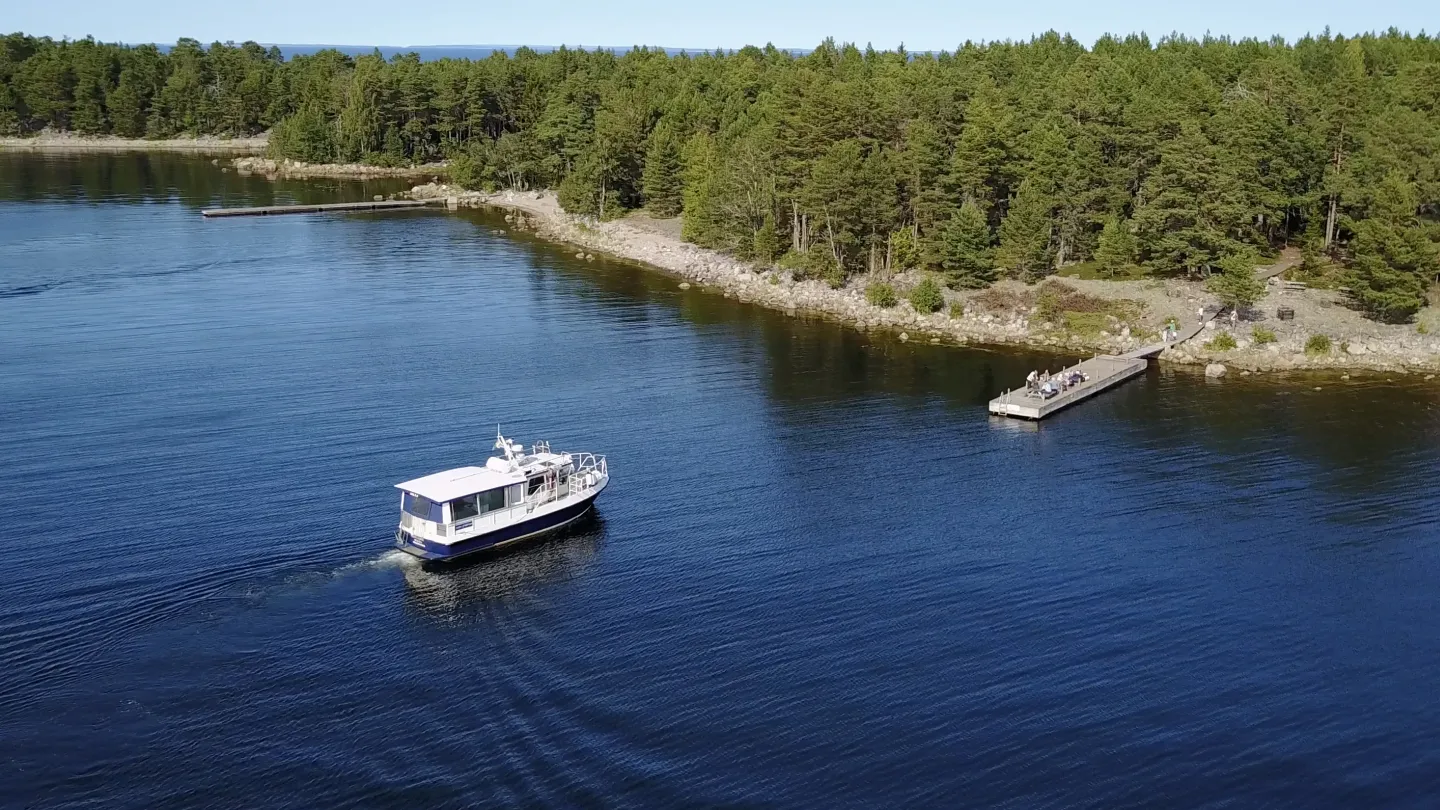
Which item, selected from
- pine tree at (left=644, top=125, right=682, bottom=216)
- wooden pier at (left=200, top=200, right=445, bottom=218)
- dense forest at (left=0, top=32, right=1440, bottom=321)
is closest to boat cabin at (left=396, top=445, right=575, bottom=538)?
dense forest at (left=0, top=32, right=1440, bottom=321)

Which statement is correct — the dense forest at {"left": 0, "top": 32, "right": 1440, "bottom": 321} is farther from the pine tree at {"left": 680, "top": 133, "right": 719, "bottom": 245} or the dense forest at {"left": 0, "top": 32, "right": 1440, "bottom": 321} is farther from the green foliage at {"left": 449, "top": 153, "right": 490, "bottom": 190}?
the green foliage at {"left": 449, "top": 153, "right": 490, "bottom": 190}

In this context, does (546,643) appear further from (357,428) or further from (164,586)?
(357,428)

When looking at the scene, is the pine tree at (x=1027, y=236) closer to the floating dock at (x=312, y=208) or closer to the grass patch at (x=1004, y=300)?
the grass patch at (x=1004, y=300)

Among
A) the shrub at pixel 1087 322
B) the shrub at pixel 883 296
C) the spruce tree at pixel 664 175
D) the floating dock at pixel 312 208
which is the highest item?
the spruce tree at pixel 664 175

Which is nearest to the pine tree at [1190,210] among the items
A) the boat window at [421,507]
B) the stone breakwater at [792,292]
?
the stone breakwater at [792,292]

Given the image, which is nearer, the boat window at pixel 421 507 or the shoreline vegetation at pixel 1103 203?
the boat window at pixel 421 507

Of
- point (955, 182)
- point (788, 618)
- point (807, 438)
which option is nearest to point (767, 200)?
point (955, 182)
